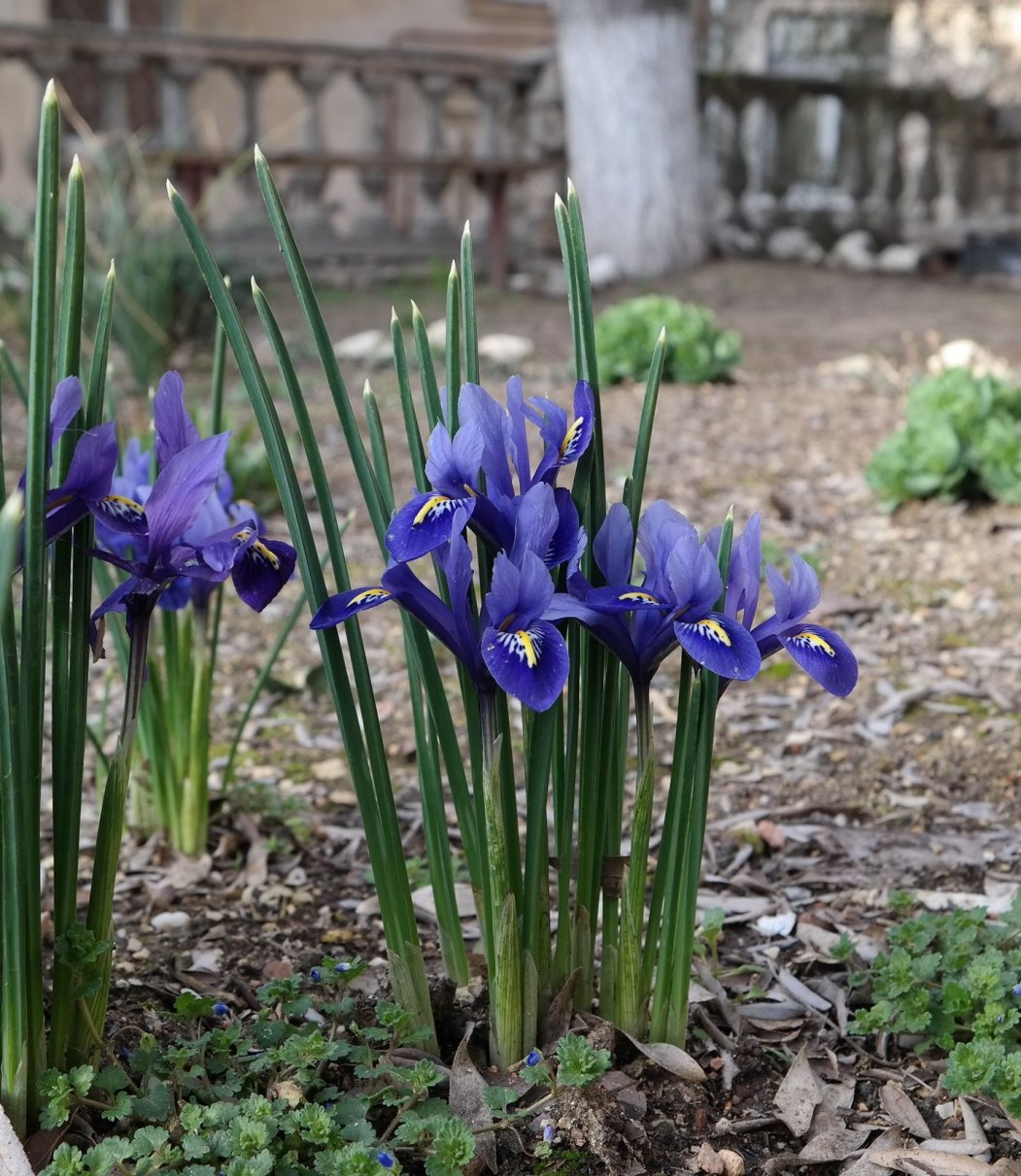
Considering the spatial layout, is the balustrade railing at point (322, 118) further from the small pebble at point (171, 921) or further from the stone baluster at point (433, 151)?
the small pebble at point (171, 921)

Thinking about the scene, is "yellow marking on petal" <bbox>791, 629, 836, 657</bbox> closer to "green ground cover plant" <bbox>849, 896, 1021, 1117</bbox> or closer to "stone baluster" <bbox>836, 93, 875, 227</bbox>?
"green ground cover plant" <bbox>849, 896, 1021, 1117</bbox>

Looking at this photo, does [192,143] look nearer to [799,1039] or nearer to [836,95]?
[836,95]

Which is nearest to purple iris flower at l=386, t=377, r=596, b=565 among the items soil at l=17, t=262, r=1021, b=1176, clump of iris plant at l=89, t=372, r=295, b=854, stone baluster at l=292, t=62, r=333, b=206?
clump of iris plant at l=89, t=372, r=295, b=854

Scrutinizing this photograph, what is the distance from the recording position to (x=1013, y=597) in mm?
3680

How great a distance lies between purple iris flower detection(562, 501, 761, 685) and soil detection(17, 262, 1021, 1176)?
0.53 metres

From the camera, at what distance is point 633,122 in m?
9.28

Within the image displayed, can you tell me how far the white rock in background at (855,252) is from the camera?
10.7m

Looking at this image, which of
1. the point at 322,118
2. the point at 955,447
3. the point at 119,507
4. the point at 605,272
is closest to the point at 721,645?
the point at 119,507

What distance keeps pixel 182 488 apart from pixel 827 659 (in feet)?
2.31

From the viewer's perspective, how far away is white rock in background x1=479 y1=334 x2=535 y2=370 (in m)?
6.93

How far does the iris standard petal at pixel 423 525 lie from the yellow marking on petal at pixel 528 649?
0.39 ft

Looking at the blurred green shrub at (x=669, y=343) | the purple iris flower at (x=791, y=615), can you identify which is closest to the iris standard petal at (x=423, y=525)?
the purple iris flower at (x=791, y=615)

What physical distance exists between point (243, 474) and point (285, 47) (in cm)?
641

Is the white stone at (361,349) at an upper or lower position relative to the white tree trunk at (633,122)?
lower
